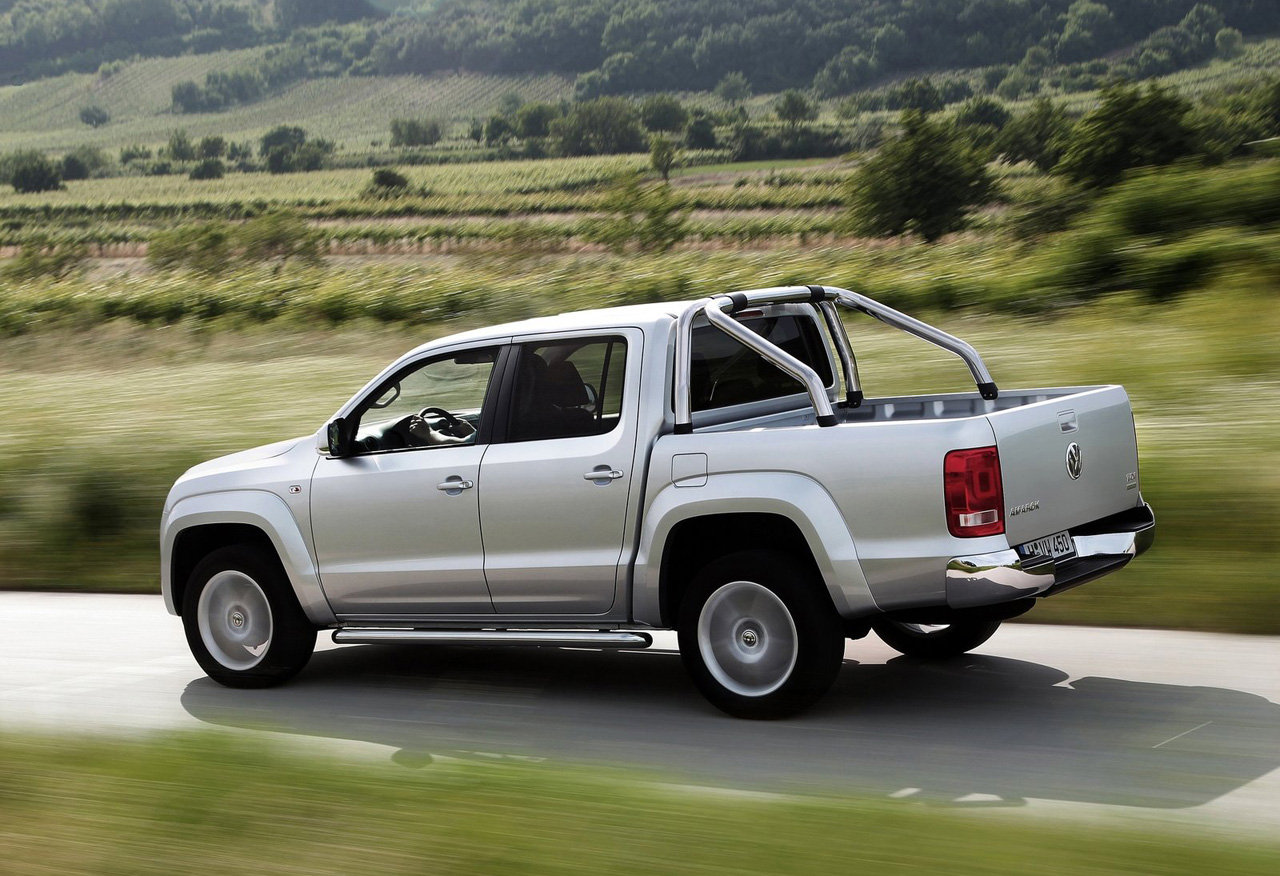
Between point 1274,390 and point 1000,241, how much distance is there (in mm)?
20934

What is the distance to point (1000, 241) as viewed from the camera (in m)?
30.7

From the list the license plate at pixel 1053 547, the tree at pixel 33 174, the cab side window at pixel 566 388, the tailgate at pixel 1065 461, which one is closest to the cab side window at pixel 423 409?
the cab side window at pixel 566 388

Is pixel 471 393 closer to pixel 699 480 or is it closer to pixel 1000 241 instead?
pixel 699 480

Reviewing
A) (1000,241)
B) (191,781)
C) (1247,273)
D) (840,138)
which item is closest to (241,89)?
(840,138)

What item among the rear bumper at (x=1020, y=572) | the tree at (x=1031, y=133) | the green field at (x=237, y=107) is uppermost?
the green field at (x=237, y=107)

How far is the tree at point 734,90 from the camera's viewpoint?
122 metres

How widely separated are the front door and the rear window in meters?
0.98

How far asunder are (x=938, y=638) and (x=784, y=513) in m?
1.77

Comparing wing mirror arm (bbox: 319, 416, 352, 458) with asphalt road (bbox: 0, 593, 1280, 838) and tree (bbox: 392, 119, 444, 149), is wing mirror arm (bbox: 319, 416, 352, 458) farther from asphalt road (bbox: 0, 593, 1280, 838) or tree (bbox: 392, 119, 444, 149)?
tree (bbox: 392, 119, 444, 149)

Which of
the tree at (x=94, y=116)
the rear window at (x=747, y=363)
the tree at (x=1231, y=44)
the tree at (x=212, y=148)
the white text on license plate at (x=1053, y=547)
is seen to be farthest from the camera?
the tree at (x=94, y=116)

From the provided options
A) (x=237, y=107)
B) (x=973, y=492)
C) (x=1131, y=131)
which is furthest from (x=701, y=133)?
(x=973, y=492)

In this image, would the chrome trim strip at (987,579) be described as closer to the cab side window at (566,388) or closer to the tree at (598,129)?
the cab side window at (566,388)

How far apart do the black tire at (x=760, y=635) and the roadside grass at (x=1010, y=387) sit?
8.39 ft

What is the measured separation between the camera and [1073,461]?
18.9ft
